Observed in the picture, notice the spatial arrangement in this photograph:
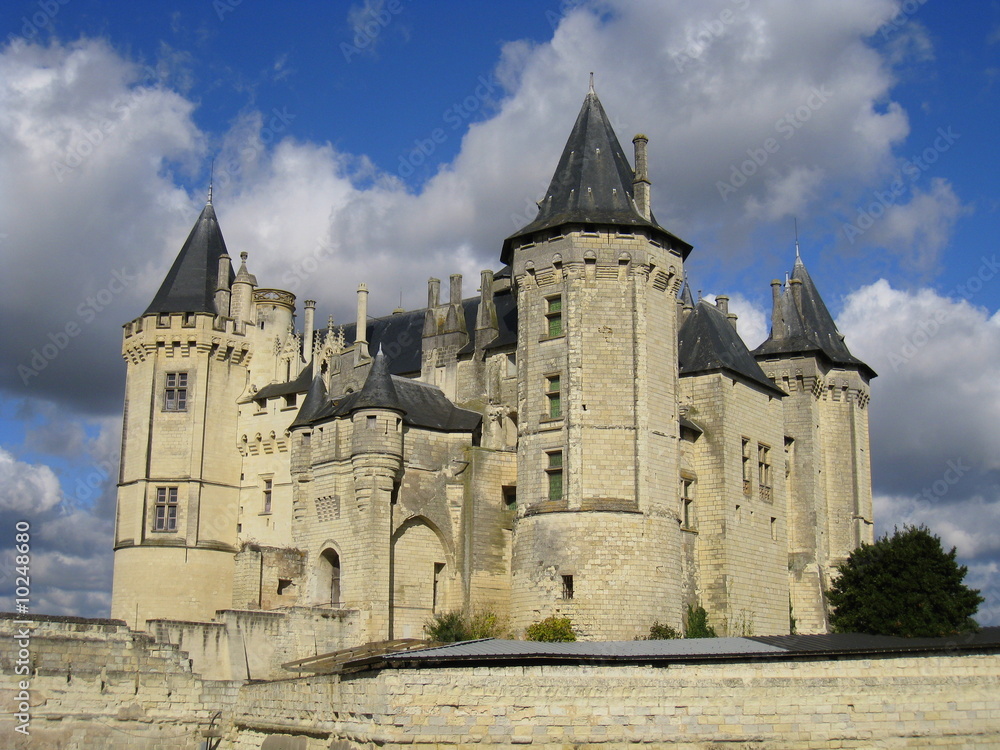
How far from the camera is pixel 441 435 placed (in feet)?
119

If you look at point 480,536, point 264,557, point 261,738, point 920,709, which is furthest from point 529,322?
point 920,709

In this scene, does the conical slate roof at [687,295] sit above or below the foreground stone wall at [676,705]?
above

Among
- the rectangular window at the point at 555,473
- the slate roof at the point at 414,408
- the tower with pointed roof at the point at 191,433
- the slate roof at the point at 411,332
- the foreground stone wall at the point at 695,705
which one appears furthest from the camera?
the tower with pointed roof at the point at 191,433

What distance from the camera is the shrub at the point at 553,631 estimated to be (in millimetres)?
30411

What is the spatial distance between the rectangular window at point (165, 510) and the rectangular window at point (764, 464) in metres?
19.8

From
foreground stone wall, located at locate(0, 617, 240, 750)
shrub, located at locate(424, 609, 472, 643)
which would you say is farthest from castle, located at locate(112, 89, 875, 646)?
foreground stone wall, located at locate(0, 617, 240, 750)

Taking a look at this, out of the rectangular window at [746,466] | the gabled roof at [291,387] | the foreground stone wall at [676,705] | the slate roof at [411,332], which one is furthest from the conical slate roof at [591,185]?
the foreground stone wall at [676,705]

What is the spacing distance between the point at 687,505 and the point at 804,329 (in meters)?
12.8

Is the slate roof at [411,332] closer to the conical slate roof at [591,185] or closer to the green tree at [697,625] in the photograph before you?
the conical slate roof at [591,185]

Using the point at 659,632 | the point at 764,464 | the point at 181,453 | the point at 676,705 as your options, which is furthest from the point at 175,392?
the point at 676,705

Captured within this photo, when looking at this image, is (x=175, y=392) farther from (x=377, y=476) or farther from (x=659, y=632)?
(x=659, y=632)

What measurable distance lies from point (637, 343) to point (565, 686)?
1312cm

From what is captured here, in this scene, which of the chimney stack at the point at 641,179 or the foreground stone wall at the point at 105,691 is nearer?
the foreground stone wall at the point at 105,691

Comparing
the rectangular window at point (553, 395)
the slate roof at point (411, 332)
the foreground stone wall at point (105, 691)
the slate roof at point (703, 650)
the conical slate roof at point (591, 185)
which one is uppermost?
the conical slate roof at point (591, 185)
